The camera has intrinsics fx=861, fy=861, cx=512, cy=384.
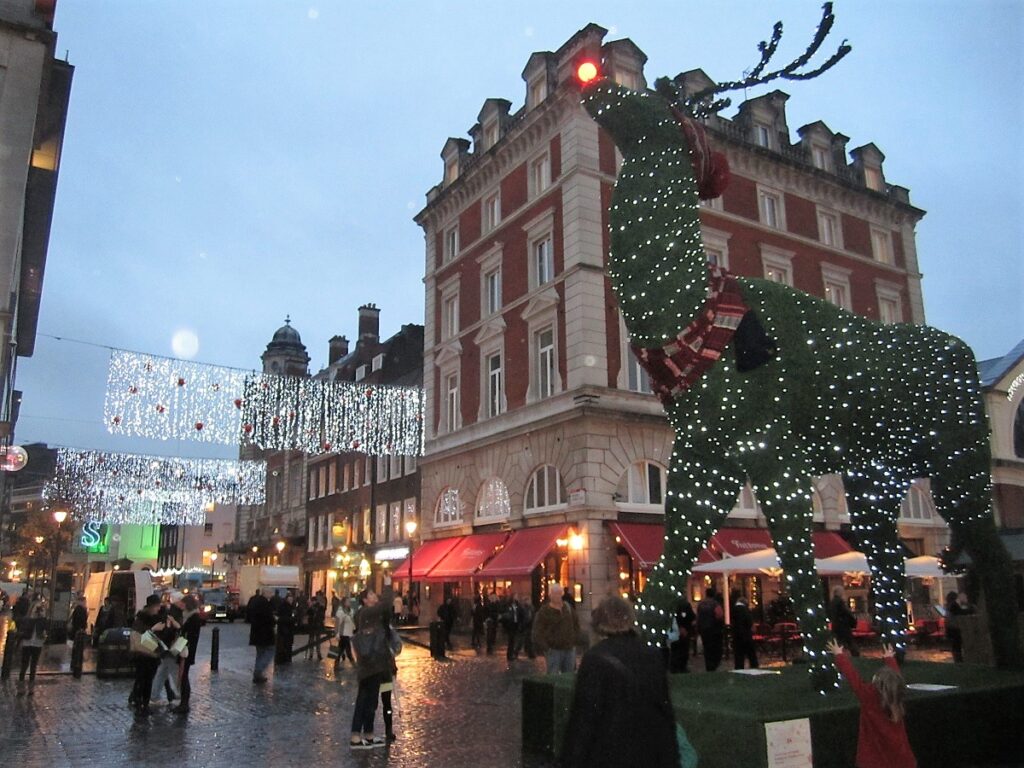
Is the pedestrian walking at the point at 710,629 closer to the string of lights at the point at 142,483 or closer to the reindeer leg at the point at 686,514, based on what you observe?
the reindeer leg at the point at 686,514

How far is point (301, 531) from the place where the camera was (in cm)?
4997

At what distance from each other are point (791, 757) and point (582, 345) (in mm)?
17294

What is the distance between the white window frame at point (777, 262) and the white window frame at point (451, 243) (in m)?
10.6

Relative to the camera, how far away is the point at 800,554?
744 centimetres

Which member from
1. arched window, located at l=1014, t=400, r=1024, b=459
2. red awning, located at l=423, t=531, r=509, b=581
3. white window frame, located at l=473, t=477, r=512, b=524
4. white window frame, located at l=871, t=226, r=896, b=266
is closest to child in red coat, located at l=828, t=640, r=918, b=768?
red awning, located at l=423, t=531, r=509, b=581

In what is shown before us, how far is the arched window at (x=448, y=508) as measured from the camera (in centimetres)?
2873

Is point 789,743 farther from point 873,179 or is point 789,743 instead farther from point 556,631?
point 873,179

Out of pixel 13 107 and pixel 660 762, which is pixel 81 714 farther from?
pixel 13 107

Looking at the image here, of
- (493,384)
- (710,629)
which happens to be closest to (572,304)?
(493,384)

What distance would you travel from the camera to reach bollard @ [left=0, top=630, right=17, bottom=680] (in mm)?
16391

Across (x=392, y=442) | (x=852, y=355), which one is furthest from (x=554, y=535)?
(x=852, y=355)

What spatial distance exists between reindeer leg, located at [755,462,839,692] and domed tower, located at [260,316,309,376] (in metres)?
58.7

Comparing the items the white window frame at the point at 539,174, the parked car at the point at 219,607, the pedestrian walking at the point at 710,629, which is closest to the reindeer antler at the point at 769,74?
the pedestrian walking at the point at 710,629

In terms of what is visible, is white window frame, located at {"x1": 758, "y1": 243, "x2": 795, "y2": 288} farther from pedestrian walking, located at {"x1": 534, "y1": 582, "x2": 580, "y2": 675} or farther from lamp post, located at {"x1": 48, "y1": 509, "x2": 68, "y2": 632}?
lamp post, located at {"x1": 48, "y1": 509, "x2": 68, "y2": 632}
